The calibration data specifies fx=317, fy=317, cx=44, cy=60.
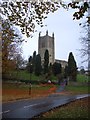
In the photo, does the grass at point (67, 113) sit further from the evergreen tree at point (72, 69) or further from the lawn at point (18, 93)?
the evergreen tree at point (72, 69)

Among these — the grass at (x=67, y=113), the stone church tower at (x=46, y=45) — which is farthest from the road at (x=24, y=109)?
the stone church tower at (x=46, y=45)

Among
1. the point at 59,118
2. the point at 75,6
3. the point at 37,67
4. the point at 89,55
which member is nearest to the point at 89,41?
the point at 89,55

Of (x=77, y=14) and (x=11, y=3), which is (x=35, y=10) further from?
(x=77, y=14)

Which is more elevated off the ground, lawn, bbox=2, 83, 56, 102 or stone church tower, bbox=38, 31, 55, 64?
stone church tower, bbox=38, 31, 55, 64

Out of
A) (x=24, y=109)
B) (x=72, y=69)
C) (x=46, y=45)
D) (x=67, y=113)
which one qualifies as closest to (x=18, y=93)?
(x=24, y=109)

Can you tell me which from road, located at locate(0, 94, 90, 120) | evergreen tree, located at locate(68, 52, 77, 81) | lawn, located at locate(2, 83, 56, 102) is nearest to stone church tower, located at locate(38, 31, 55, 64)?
evergreen tree, located at locate(68, 52, 77, 81)

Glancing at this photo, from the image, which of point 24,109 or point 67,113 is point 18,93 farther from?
point 67,113

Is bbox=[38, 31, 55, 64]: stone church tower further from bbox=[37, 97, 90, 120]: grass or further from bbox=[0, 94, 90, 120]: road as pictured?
bbox=[37, 97, 90, 120]: grass

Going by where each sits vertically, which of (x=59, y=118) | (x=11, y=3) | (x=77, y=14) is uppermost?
(x=11, y=3)

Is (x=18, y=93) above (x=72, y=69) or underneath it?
underneath

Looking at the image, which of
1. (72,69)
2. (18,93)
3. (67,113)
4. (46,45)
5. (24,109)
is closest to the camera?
(67,113)

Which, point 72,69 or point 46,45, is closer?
point 72,69

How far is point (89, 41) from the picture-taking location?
38500 millimetres

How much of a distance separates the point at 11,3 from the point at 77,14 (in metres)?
3.65
